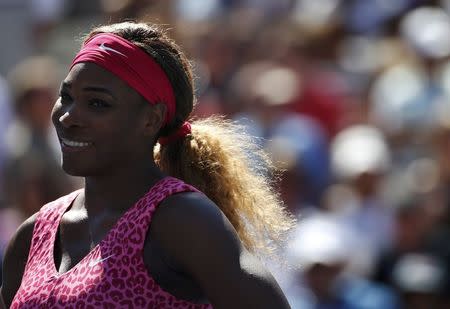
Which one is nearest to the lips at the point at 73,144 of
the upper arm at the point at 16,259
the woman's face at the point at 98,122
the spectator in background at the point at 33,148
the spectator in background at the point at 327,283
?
the woman's face at the point at 98,122

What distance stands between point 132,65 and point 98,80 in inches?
3.5

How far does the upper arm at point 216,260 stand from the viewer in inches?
102

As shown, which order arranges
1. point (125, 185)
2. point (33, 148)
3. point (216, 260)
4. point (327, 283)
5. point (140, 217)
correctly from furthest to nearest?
point (33, 148), point (327, 283), point (125, 185), point (140, 217), point (216, 260)

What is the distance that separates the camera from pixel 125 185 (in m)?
2.84

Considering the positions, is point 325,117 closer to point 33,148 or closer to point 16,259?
point 33,148

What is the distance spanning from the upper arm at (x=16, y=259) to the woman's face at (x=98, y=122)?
375mm

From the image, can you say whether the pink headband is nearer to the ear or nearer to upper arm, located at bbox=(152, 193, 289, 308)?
the ear

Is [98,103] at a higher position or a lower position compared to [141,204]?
higher

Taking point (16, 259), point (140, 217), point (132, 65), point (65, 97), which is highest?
point (132, 65)

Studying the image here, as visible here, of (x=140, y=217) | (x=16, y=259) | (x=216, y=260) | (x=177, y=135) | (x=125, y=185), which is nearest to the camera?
(x=216, y=260)

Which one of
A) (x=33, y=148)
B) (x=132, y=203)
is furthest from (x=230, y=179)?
(x=33, y=148)

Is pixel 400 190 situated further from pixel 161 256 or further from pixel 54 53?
pixel 161 256

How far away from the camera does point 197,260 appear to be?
8.55 feet

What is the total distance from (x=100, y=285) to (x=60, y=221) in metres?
0.40
